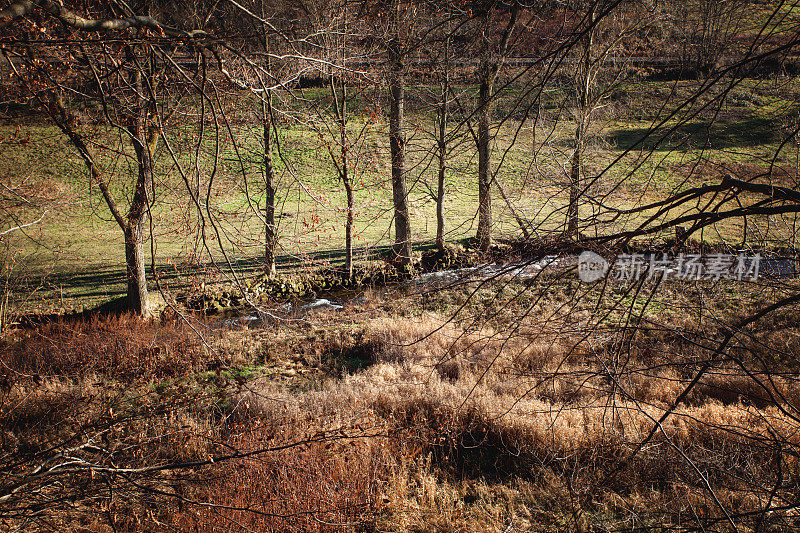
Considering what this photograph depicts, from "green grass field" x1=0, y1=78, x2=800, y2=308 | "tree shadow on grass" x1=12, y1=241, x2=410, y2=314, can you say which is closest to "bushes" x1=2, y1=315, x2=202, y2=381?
"green grass field" x1=0, y1=78, x2=800, y2=308

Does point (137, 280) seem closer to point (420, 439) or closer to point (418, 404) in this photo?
point (418, 404)

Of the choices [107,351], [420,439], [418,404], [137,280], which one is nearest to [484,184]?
[420,439]

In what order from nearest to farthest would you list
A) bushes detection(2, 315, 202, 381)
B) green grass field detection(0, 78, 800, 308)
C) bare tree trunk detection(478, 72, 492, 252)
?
bare tree trunk detection(478, 72, 492, 252) < bushes detection(2, 315, 202, 381) < green grass field detection(0, 78, 800, 308)

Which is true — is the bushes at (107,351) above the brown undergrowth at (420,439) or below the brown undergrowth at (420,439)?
above

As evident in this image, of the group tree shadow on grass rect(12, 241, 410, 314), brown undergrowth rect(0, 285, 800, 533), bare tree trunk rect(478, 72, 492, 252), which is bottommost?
brown undergrowth rect(0, 285, 800, 533)

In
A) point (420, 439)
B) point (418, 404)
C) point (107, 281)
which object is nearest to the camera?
point (420, 439)

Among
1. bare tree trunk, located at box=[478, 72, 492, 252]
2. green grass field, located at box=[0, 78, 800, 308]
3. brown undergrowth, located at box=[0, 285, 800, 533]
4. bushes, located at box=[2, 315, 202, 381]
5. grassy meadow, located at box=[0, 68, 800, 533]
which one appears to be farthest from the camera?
green grass field, located at box=[0, 78, 800, 308]

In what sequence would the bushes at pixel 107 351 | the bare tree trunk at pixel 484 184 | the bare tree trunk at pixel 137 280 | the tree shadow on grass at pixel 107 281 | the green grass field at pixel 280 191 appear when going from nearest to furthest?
the bare tree trunk at pixel 484 184
the bushes at pixel 107 351
the green grass field at pixel 280 191
the bare tree trunk at pixel 137 280
the tree shadow on grass at pixel 107 281

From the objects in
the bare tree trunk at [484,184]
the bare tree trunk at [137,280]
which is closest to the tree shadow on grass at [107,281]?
the bare tree trunk at [137,280]

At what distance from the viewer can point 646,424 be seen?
6.47 m

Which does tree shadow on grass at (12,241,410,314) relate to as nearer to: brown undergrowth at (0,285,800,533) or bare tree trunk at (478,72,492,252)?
brown undergrowth at (0,285,800,533)

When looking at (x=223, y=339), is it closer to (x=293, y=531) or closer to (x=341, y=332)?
(x=341, y=332)

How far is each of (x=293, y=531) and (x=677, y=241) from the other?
13.8 ft

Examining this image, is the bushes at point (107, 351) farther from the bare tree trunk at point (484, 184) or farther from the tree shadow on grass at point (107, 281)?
the bare tree trunk at point (484, 184)
